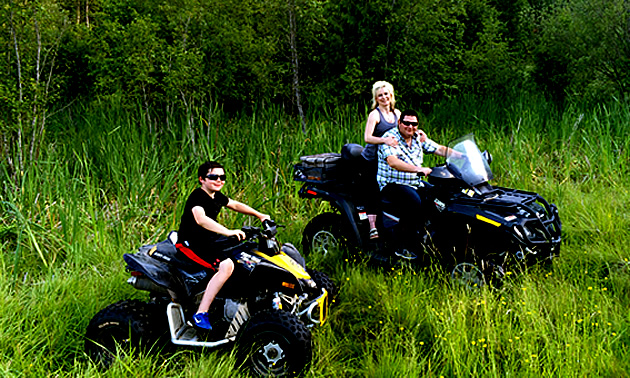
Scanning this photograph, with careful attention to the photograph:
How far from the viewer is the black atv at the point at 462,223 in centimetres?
425

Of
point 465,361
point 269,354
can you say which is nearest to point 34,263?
point 269,354

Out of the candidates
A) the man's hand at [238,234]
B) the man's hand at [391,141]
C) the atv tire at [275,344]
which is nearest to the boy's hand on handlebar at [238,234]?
the man's hand at [238,234]

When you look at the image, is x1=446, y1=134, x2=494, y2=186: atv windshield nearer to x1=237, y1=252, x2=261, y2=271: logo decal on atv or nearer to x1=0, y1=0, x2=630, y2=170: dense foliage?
x1=237, y1=252, x2=261, y2=271: logo decal on atv

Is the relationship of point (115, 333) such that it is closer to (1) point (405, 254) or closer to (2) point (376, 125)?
(1) point (405, 254)

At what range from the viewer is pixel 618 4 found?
33.1 feet

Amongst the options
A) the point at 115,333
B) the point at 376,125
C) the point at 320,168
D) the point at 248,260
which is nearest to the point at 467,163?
the point at 376,125

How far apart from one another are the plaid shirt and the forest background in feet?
2.74

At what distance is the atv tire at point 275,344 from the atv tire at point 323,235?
1.98 meters

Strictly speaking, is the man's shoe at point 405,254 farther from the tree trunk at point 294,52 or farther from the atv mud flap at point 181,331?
the tree trunk at point 294,52

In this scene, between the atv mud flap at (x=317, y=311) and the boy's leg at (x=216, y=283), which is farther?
the atv mud flap at (x=317, y=311)

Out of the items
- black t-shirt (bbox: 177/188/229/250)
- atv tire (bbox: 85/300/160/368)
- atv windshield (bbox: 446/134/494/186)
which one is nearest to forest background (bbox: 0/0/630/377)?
atv tire (bbox: 85/300/160/368)

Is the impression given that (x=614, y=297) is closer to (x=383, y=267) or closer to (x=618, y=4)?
(x=383, y=267)

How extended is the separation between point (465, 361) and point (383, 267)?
5.20 ft

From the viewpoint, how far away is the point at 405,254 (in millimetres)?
4816
